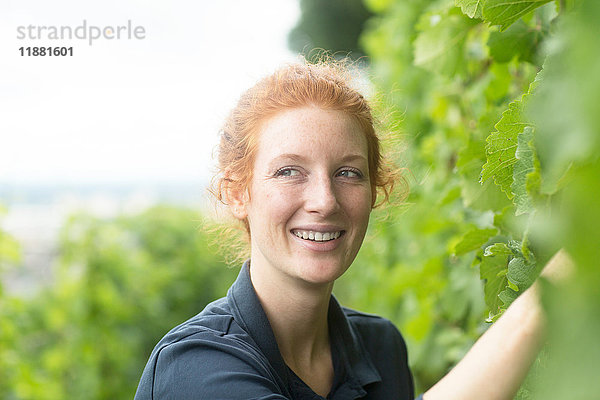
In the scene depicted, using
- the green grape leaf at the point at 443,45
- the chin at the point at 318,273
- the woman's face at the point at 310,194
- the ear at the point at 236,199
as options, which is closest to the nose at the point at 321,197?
the woman's face at the point at 310,194

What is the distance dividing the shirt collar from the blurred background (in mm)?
403

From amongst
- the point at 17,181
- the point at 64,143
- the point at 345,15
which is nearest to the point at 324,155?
the point at 17,181

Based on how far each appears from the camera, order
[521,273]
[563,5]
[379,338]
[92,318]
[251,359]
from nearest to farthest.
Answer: [521,273]
[563,5]
[251,359]
[379,338]
[92,318]

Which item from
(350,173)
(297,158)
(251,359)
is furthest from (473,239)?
(251,359)

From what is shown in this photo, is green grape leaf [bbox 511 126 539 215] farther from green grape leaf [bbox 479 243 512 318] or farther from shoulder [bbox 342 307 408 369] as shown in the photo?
shoulder [bbox 342 307 408 369]

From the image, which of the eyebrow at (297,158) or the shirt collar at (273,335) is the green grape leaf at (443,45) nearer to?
the eyebrow at (297,158)

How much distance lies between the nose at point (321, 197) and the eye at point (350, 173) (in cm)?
5

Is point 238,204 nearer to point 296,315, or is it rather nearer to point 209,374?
point 296,315

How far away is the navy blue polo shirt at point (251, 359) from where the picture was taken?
1.17 meters

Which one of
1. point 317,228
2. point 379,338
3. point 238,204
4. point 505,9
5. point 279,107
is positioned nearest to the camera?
point 505,9

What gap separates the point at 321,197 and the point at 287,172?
99 millimetres

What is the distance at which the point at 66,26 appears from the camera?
3547mm

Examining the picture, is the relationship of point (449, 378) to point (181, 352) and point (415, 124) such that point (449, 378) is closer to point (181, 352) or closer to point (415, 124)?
point (181, 352)

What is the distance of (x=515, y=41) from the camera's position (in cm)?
144
